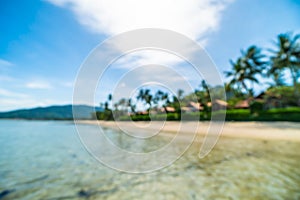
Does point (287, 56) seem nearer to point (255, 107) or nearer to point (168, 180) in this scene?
point (255, 107)

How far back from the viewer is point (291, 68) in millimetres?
21406

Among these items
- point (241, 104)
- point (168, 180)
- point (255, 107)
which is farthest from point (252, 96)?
point (168, 180)

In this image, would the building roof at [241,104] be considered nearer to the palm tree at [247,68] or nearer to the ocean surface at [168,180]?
the palm tree at [247,68]

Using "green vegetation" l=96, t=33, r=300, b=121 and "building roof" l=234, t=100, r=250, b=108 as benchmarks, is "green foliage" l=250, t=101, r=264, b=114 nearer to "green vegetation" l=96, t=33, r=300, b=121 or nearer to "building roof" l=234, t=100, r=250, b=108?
"green vegetation" l=96, t=33, r=300, b=121

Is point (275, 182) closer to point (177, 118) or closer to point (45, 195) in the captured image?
point (45, 195)

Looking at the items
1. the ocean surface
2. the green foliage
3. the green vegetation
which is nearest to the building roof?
the green vegetation

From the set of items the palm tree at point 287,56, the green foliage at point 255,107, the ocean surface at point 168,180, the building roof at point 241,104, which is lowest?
the ocean surface at point 168,180

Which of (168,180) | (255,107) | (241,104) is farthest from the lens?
(241,104)

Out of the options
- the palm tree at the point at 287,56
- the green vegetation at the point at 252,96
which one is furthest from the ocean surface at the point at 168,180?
the palm tree at the point at 287,56

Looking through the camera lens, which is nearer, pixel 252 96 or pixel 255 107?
pixel 255 107

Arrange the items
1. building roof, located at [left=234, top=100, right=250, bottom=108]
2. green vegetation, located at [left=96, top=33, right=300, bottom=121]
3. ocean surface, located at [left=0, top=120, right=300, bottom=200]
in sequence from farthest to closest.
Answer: building roof, located at [left=234, top=100, right=250, bottom=108] < green vegetation, located at [left=96, top=33, right=300, bottom=121] < ocean surface, located at [left=0, top=120, right=300, bottom=200]

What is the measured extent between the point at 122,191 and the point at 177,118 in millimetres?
22677

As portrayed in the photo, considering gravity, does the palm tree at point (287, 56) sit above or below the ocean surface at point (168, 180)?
above

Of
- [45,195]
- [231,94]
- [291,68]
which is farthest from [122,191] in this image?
[231,94]
